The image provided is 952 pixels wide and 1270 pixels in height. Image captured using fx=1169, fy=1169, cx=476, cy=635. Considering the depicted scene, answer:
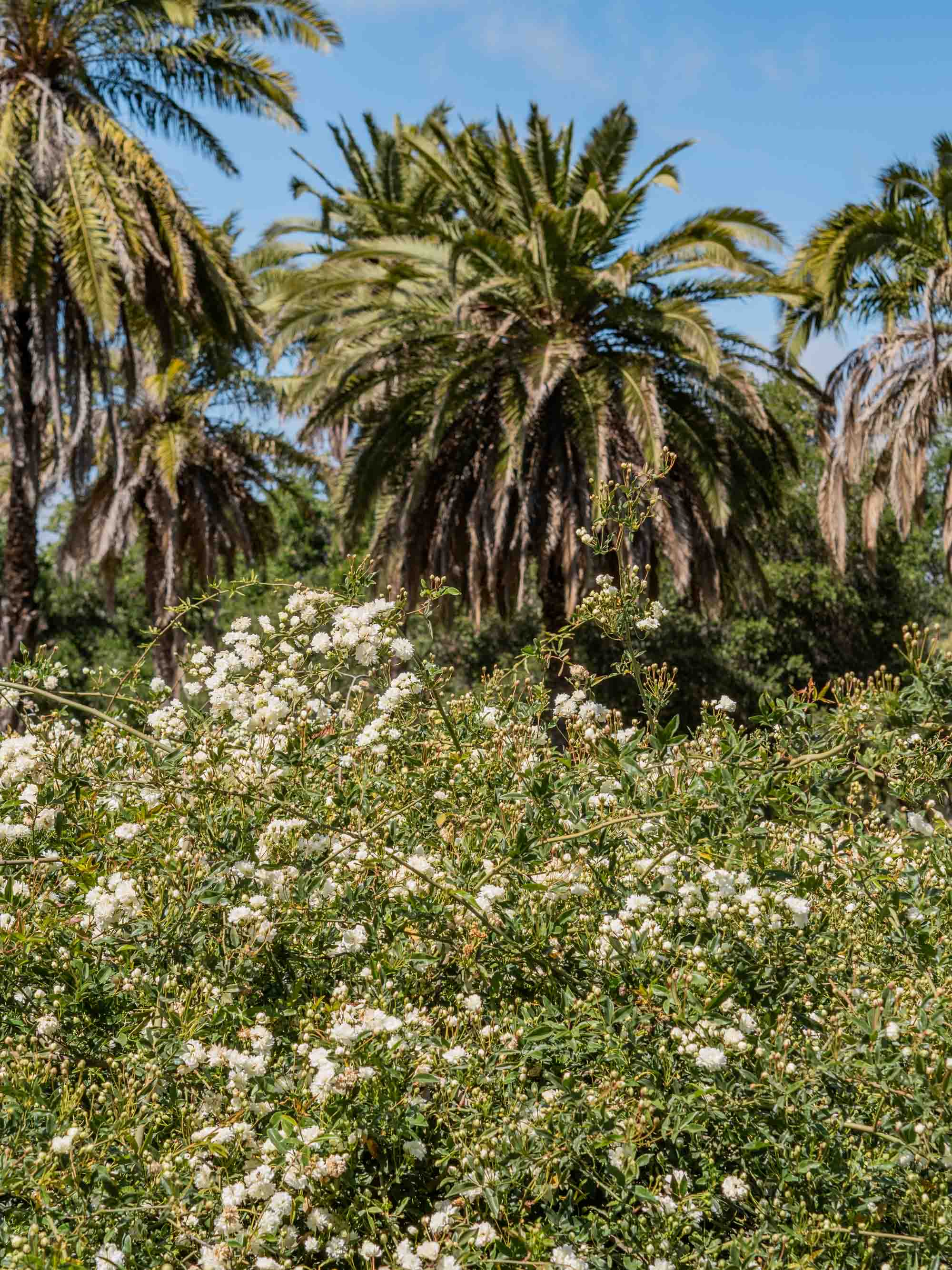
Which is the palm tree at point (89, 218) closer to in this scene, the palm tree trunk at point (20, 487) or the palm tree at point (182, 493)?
the palm tree trunk at point (20, 487)

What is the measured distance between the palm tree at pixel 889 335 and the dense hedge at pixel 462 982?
36.1 feet

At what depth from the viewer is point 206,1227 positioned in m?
2.09

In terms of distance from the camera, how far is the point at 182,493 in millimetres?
15938

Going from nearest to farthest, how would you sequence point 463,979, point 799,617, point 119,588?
point 463,979 < point 799,617 < point 119,588

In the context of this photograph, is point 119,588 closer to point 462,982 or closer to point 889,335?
point 889,335

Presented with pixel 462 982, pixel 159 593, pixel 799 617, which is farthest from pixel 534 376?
pixel 799 617

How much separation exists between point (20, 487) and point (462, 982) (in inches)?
369

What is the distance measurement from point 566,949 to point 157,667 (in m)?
13.2

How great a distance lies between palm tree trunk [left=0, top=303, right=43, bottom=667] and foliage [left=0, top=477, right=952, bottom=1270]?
7981mm

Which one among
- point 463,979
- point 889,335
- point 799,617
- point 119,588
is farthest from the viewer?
point 119,588

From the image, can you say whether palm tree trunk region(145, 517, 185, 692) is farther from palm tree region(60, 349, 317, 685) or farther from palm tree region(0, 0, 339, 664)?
palm tree region(0, 0, 339, 664)

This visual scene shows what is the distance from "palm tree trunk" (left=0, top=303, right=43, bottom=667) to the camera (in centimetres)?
1059

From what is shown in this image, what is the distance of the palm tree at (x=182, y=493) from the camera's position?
15234 mm

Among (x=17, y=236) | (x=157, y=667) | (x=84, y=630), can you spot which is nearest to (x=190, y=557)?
(x=157, y=667)
